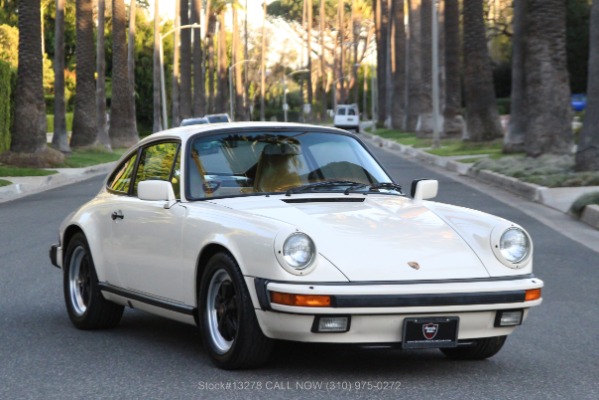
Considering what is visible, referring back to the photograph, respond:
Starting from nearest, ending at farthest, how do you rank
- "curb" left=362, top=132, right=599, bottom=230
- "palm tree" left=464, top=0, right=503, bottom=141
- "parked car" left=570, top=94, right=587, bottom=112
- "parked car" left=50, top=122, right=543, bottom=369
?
"parked car" left=50, top=122, right=543, bottom=369 → "curb" left=362, top=132, right=599, bottom=230 → "palm tree" left=464, top=0, right=503, bottom=141 → "parked car" left=570, top=94, right=587, bottom=112

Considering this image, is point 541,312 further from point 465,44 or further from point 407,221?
point 465,44

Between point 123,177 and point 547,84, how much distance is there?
2000cm

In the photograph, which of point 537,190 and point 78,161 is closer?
point 537,190

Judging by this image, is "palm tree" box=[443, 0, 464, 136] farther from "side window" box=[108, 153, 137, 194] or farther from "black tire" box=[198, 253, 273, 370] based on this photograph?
"black tire" box=[198, 253, 273, 370]

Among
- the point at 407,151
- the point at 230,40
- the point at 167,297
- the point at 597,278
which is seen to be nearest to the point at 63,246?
the point at 167,297

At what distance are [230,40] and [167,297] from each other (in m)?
150

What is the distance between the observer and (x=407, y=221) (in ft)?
24.2

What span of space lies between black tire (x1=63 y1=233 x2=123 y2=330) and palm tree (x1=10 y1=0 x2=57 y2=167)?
26843mm

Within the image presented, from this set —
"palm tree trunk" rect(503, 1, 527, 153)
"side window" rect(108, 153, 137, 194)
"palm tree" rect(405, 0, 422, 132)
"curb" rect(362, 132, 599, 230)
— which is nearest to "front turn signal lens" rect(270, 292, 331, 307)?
"side window" rect(108, 153, 137, 194)

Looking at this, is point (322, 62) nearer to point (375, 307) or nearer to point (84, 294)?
point (84, 294)

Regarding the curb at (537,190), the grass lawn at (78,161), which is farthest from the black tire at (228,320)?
the grass lawn at (78,161)

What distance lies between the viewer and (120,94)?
53.4 metres

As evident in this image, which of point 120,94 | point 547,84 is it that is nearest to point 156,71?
point 120,94

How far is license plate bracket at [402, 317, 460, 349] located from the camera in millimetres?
6742
